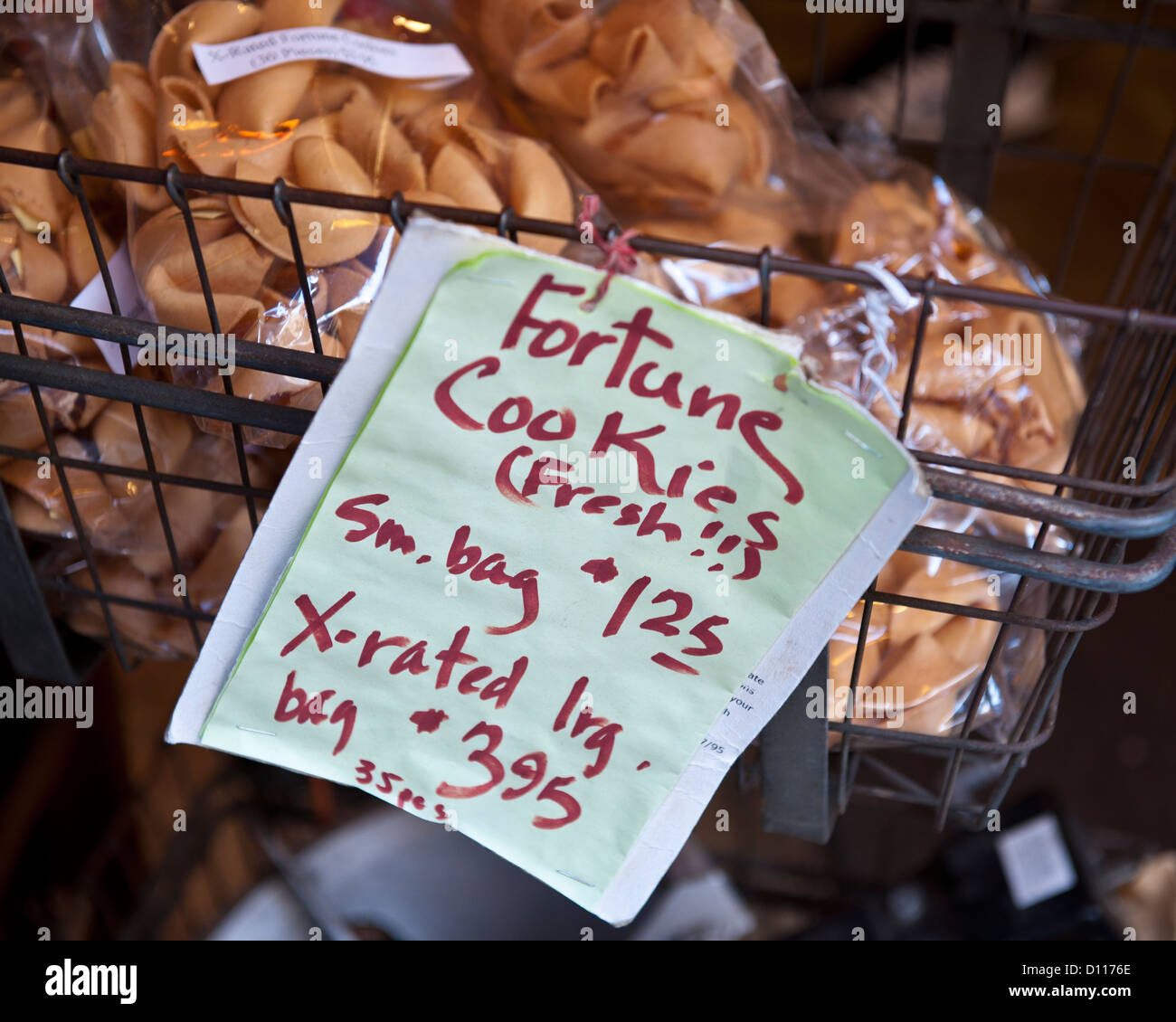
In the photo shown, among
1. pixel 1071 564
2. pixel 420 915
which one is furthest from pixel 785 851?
pixel 1071 564

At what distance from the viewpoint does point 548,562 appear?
1.23 feet

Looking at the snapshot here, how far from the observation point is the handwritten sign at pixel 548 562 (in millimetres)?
352

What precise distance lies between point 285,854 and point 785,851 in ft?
1.42

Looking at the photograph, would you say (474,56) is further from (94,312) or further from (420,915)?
(420,915)

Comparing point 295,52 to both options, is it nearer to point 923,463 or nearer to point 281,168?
point 281,168
